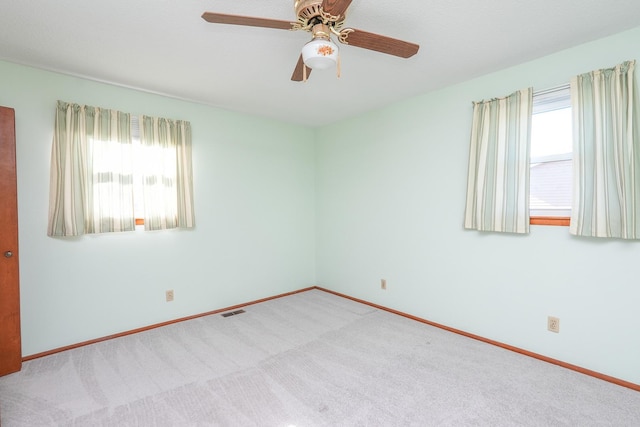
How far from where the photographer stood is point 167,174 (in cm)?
315

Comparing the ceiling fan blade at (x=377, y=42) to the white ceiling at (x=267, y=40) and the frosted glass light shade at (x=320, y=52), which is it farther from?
the white ceiling at (x=267, y=40)

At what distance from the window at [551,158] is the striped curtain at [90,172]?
3.64 metres

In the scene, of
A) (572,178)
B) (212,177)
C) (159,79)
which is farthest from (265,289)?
(572,178)

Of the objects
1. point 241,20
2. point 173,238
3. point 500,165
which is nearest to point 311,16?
point 241,20

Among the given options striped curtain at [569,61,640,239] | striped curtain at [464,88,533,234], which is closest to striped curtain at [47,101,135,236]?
striped curtain at [464,88,533,234]

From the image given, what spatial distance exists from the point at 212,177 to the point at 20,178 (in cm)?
160

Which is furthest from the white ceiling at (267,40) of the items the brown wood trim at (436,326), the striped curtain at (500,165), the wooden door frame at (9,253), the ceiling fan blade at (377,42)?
the brown wood trim at (436,326)

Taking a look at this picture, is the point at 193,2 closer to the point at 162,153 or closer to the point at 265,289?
the point at 162,153

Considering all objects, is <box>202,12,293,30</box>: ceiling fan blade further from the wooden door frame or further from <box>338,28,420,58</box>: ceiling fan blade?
the wooden door frame

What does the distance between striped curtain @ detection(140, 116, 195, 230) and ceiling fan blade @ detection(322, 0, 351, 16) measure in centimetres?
238

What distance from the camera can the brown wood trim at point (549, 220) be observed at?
2299mm

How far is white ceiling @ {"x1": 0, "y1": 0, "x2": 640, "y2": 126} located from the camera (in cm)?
178

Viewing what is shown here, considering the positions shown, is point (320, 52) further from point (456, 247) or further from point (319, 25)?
point (456, 247)

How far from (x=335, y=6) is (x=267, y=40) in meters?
0.89
